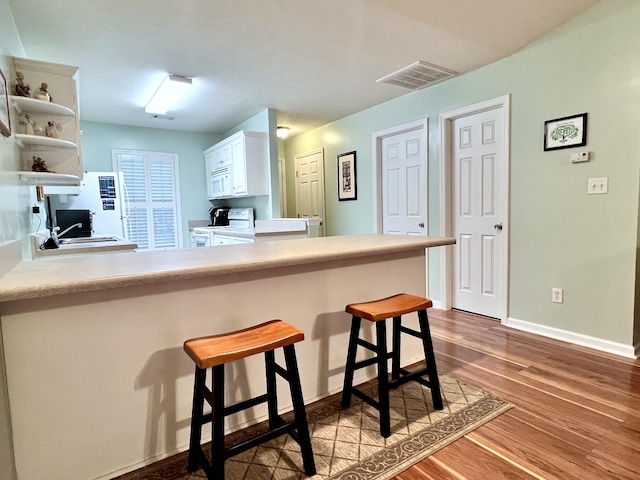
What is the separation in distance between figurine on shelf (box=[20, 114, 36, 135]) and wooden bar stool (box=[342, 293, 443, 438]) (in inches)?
94.3

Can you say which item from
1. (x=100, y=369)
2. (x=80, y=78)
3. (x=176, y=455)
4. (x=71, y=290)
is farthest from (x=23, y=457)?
(x=80, y=78)

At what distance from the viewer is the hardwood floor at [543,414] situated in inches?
58.4

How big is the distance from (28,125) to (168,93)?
58.5 inches

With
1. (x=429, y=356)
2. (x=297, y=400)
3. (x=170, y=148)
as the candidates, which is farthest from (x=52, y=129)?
(x=170, y=148)

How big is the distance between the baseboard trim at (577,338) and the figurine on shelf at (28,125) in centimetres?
402

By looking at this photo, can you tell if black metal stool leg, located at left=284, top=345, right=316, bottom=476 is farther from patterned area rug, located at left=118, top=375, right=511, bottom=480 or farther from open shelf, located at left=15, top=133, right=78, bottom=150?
open shelf, located at left=15, top=133, right=78, bottom=150

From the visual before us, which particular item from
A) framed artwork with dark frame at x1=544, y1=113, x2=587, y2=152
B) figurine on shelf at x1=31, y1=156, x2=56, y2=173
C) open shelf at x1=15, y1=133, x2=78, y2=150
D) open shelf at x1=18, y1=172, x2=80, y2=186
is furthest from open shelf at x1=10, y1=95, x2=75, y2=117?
framed artwork with dark frame at x1=544, y1=113, x2=587, y2=152

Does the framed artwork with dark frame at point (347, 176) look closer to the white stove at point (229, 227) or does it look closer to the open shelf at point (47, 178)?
the white stove at point (229, 227)

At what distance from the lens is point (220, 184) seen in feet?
17.5

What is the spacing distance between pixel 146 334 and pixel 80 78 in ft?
9.92

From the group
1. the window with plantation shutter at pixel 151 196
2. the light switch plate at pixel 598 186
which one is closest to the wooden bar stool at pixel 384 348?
the light switch plate at pixel 598 186

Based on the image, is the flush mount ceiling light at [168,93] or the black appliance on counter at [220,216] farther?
the black appliance on counter at [220,216]

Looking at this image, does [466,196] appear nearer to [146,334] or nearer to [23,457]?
[146,334]

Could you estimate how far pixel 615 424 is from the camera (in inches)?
69.0
